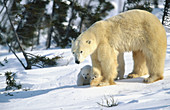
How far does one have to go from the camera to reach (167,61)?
24.6 ft

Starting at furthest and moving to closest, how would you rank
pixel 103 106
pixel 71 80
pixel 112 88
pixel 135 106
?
pixel 71 80 → pixel 112 88 → pixel 103 106 → pixel 135 106

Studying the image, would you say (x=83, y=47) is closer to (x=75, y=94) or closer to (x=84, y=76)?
(x=75, y=94)

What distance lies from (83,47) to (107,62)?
0.64 m

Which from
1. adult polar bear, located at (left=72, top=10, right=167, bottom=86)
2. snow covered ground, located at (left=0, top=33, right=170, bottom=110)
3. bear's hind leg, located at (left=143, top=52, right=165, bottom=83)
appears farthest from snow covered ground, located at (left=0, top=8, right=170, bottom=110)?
adult polar bear, located at (left=72, top=10, right=167, bottom=86)

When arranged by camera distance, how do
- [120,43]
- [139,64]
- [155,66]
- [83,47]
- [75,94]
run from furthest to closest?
[139,64] < [120,43] < [155,66] < [83,47] < [75,94]

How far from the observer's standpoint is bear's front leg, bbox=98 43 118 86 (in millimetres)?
4898

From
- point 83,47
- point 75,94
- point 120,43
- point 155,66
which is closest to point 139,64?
point 155,66

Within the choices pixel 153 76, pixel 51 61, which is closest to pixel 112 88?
pixel 153 76

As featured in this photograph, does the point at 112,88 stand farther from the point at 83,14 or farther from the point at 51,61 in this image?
the point at 83,14

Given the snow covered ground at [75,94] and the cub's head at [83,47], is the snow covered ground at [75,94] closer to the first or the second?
the snow covered ground at [75,94]

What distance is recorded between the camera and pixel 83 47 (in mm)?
4801

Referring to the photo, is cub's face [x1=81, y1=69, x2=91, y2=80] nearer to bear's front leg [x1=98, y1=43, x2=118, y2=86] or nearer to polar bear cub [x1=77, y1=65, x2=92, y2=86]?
polar bear cub [x1=77, y1=65, x2=92, y2=86]

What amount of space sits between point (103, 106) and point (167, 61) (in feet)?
16.5

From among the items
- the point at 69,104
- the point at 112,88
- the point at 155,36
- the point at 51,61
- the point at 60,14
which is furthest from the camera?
the point at 60,14
